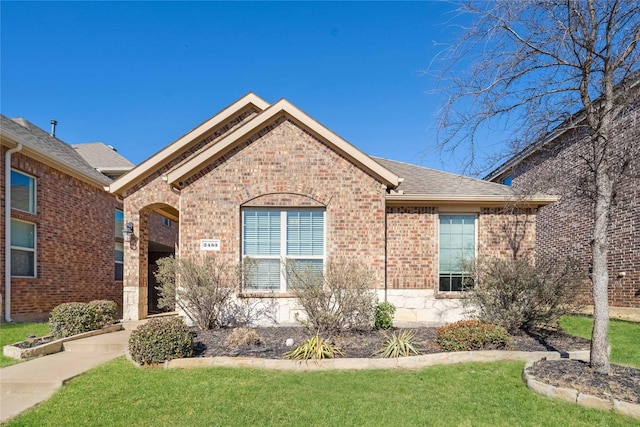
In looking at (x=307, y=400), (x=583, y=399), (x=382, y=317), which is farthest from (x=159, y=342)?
(x=583, y=399)

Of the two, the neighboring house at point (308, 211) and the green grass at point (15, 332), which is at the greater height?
the neighboring house at point (308, 211)

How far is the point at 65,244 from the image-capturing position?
41.2 ft

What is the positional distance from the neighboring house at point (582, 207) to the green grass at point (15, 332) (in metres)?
10.2

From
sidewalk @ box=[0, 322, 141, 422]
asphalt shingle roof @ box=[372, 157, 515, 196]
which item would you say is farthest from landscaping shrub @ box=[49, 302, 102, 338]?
asphalt shingle roof @ box=[372, 157, 515, 196]

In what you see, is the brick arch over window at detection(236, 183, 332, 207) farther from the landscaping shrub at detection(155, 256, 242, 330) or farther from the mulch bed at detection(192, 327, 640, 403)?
the mulch bed at detection(192, 327, 640, 403)

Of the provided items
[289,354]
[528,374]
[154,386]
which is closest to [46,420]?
[154,386]

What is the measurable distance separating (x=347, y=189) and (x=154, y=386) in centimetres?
590

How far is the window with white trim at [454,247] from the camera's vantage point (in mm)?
9922

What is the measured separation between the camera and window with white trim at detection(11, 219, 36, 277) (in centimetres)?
1076

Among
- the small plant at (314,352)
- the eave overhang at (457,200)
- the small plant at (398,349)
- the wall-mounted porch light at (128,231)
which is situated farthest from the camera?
the wall-mounted porch light at (128,231)

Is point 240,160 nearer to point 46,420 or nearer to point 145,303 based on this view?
point 145,303

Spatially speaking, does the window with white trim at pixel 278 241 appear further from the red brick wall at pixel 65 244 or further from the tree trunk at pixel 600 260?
the red brick wall at pixel 65 244

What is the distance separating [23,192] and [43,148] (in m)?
1.77

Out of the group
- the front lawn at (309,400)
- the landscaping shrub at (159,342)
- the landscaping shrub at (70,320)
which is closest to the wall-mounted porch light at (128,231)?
the landscaping shrub at (70,320)
